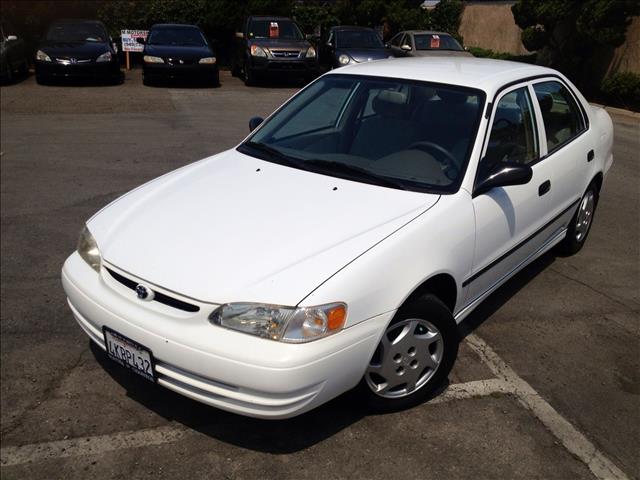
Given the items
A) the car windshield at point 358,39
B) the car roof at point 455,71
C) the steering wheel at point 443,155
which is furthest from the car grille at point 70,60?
the steering wheel at point 443,155

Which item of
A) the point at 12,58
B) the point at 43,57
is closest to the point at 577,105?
the point at 43,57

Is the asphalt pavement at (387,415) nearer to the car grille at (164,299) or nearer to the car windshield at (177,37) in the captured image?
the car grille at (164,299)

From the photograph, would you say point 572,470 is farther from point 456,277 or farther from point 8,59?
point 8,59

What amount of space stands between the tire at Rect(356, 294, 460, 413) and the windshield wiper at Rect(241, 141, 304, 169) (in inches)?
48.3

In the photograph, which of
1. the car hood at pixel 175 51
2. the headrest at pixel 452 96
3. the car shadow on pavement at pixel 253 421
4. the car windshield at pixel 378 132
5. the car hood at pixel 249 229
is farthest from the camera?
the car hood at pixel 175 51

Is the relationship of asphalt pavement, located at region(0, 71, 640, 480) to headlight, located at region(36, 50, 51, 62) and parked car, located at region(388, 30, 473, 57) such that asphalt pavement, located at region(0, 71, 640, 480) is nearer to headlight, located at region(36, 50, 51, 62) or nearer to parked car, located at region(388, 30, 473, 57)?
headlight, located at region(36, 50, 51, 62)

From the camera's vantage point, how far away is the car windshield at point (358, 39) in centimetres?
1609

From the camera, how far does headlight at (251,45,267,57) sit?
15336 mm

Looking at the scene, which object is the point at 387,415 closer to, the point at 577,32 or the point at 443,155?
the point at 443,155

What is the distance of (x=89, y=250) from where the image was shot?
338 cm

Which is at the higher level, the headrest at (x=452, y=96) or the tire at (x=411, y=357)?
the headrest at (x=452, y=96)

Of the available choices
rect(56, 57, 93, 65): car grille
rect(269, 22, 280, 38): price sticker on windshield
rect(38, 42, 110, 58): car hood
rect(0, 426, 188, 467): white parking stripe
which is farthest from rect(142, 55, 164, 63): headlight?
rect(0, 426, 188, 467): white parking stripe

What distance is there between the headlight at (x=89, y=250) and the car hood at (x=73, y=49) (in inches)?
490

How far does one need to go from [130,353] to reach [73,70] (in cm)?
1320
